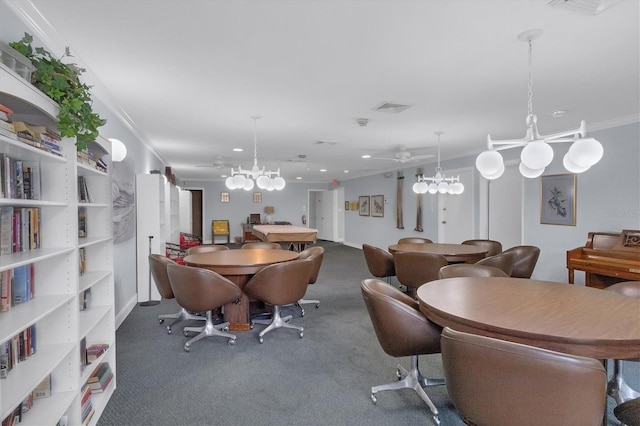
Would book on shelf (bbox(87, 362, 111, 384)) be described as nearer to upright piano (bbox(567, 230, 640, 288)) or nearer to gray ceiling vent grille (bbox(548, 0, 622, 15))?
gray ceiling vent grille (bbox(548, 0, 622, 15))

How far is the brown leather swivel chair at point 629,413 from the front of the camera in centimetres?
128

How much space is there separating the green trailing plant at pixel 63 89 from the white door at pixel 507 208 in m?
5.98

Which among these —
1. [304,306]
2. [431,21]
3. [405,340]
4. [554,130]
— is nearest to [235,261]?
[304,306]

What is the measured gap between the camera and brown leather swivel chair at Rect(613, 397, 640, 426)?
1281 millimetres

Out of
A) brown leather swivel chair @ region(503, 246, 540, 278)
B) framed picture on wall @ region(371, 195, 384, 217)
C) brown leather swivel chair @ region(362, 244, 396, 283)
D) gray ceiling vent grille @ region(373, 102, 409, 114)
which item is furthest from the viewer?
framed picture on wall @ region(371, 195, 384, 217)

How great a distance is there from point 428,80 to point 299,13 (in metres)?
1.40

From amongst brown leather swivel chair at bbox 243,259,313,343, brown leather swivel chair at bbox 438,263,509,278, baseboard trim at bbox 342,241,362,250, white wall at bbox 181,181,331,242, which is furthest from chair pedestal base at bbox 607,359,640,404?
white wall at bbox 181,181,331,242

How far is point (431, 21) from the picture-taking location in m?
1.92

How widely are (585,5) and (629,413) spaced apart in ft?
6.17

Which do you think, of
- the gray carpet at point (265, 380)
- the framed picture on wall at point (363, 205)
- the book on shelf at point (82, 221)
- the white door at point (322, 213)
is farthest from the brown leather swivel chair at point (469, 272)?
the white door at point (322, 213)

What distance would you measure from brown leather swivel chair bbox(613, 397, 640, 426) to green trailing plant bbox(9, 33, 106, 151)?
2613 mm

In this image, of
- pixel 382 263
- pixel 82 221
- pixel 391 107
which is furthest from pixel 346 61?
pixel 382 263

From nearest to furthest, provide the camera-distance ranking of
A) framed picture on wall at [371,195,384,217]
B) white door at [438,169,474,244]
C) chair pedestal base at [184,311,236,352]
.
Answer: chair pedestal base at [184,311,236,352] < white door at [438,169,474,244] < framed picture on wall at [371,195,384,217]

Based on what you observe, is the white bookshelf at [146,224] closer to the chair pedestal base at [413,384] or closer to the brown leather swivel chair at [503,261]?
the chair pedestal base at [413,384]
